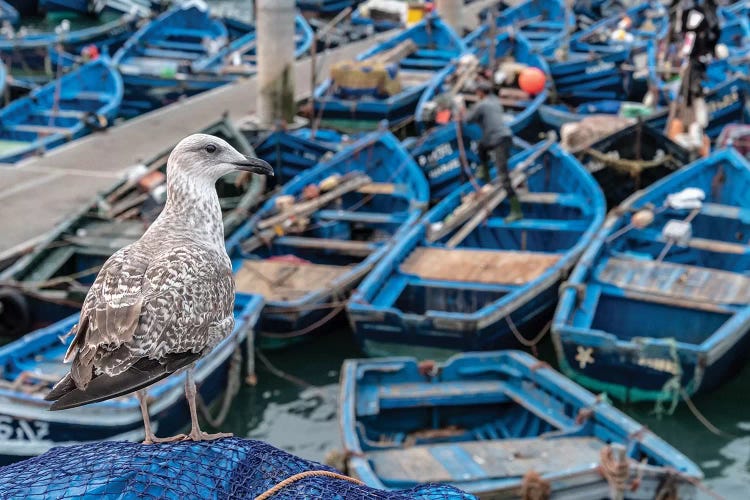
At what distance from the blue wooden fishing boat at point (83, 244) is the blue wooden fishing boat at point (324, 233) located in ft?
1.75

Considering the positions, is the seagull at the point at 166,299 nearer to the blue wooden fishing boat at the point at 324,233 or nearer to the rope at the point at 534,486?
the rope at the point at 534,486

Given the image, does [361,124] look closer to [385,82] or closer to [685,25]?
[385,82]

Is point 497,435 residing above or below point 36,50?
below

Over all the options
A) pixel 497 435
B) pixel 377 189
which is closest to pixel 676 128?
pixel 377 189

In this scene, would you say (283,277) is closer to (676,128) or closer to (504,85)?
(676,128)

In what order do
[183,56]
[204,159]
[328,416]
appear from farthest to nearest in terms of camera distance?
[183,56]
[328,416]
[204,159]

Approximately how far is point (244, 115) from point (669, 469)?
14150 mm

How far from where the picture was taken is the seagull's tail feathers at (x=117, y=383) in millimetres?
3906

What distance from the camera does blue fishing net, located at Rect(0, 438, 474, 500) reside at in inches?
136

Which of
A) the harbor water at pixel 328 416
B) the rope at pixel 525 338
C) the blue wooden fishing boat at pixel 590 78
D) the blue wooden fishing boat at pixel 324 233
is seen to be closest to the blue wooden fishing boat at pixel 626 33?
the blue wooden fishing boat at pixel 590 78

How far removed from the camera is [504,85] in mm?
22031

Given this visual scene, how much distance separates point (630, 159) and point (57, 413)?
1017 centimetres

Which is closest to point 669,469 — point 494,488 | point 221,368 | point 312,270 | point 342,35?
point 494,488

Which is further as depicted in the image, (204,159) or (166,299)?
(204,159)
